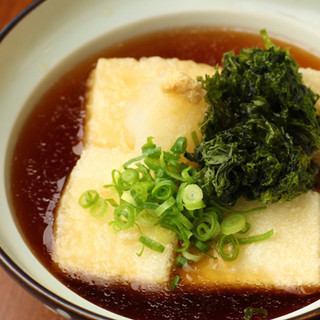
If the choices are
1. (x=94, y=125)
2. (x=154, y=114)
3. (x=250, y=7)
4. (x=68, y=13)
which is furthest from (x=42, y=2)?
(x=250, y=7)

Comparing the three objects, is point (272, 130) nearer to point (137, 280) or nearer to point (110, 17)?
point (137, 280)

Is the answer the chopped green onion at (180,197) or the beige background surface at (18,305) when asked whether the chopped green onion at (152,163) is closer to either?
the chopped green onion at (180,197)

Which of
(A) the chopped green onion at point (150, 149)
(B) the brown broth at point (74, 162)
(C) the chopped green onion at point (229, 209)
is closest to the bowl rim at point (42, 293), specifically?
(B) the brown broth at point (74, 162)

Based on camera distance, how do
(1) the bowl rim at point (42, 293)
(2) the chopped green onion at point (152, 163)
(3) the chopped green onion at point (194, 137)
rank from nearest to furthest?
(1) the bowl rim at point (42, 293) < (2) the chopped green onion at point (152, 163) < (3) the chopped green onion at point (194, 137)

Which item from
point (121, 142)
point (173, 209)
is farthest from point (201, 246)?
point (121, 142)

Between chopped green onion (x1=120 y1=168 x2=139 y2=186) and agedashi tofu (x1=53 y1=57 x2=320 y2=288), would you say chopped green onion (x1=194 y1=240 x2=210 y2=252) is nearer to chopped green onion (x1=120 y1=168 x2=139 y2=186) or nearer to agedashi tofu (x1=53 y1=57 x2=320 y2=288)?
agedashi tofu (x1=53 y1=57 x2=320 y2=288)

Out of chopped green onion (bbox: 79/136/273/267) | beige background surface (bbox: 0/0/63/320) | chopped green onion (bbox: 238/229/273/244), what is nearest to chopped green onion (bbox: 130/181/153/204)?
chopped green onion (bbox: 79/136/273/267)

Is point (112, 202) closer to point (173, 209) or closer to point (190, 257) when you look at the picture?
point (173, 209)
